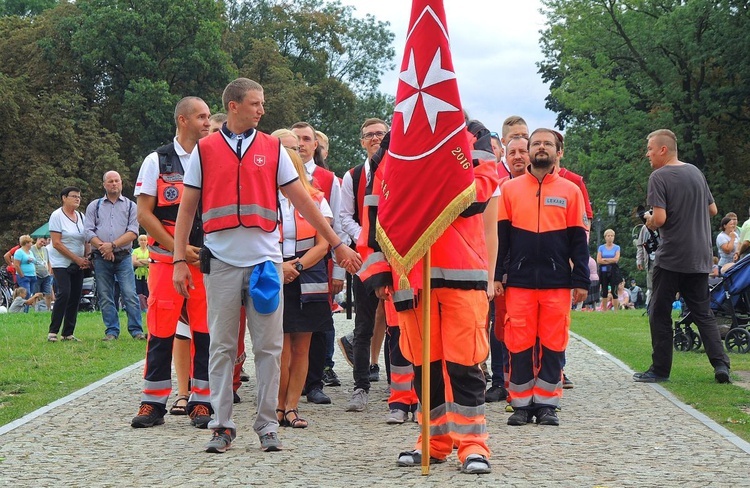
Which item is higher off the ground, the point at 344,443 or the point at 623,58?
the point at 623,58

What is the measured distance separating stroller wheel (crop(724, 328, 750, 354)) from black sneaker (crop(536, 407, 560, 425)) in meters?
6.91

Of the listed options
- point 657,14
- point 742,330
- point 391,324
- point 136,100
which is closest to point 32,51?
Answer: point 136,100

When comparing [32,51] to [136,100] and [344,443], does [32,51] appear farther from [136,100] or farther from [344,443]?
[344,443]

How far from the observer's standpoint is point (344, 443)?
8.09 metres

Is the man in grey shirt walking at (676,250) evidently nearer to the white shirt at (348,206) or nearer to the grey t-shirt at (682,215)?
the grey t-shirt at (682,215)

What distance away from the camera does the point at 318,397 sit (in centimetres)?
1040

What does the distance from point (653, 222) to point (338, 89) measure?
5441 cm

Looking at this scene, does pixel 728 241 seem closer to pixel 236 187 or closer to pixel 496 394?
pixel 496 394

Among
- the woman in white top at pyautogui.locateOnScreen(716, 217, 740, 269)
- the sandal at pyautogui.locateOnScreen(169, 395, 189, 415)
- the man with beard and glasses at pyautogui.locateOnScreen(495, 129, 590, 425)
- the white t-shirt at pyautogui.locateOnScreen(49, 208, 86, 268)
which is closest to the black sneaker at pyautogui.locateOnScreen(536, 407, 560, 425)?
the man with beard and glasses at pyautogui.locateOnScreen(495, 129, 590, 425)

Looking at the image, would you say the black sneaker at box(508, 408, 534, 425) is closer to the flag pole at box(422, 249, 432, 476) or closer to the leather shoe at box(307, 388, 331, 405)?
the leather shoe at box(307, 388, 331, 405)

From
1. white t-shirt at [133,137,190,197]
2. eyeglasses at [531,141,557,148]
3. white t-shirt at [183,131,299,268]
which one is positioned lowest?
white t-shirt at [183,131,299,268]

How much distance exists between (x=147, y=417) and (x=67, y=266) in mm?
8522

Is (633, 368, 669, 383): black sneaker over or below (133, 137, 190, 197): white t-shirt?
below

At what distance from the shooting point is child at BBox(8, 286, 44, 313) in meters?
27.4
